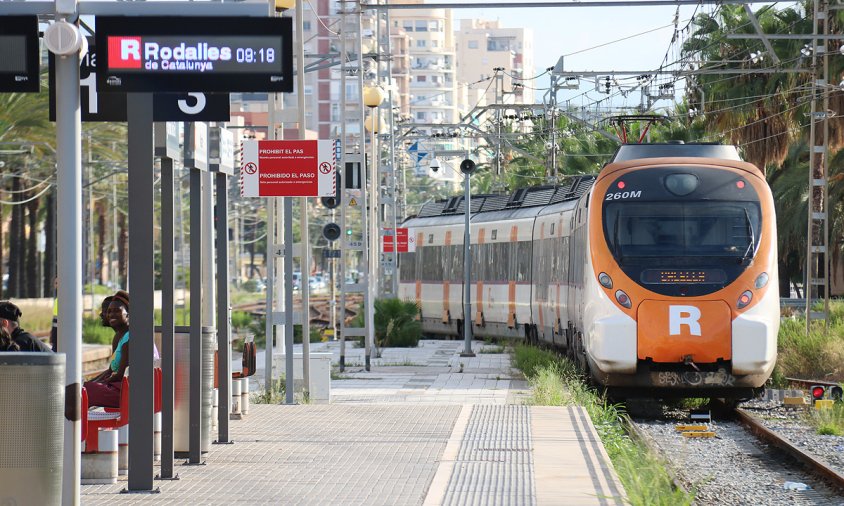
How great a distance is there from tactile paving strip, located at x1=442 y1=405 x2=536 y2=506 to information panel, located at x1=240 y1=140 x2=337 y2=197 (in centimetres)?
357

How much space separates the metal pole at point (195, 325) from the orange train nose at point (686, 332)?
26.1 ft

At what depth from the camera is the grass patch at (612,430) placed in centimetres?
1037

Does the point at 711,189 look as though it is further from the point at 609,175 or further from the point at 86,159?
the point at 86,159

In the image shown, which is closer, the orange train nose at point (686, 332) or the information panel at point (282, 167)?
the information panel at point (282, 167)

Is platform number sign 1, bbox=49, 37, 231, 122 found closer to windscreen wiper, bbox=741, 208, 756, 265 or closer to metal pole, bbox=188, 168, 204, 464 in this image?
metal pole, bbox=188, 168, 204, 464

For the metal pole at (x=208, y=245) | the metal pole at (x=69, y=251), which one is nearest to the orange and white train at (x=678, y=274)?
the metal pole at (x=208, y=245)

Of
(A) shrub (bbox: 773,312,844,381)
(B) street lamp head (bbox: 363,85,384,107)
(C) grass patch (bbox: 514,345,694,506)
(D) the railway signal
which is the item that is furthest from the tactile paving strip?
(D) the railway signal

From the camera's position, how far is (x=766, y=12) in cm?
3981

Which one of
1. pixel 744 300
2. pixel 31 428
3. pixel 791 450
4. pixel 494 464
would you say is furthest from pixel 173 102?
pixel 744 300

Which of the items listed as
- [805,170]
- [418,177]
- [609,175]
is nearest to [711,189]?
[609,175]

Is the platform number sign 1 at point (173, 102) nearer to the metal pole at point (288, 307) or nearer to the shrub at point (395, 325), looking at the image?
the metal pole at point (288, 307)

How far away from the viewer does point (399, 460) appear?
12461mm

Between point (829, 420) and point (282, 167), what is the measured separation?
696 centimetres

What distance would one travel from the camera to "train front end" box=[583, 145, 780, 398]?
18.7 m
